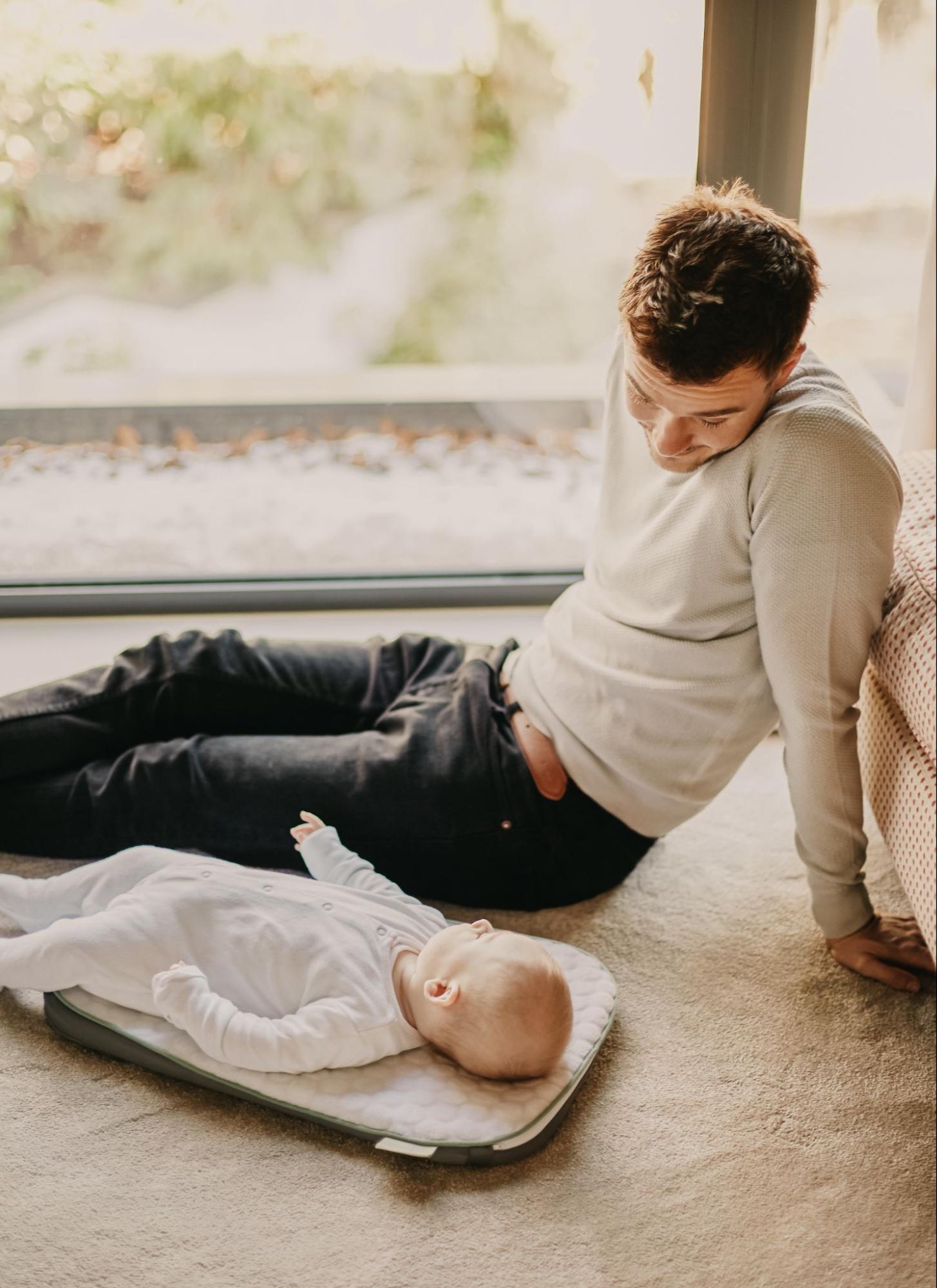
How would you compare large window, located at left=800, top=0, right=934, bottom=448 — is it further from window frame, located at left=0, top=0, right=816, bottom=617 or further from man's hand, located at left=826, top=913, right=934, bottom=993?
man's hand, located at left=826, top=913, right=934, bottom=993

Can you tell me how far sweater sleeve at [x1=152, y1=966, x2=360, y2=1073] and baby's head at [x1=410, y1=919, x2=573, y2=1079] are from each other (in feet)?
0.33

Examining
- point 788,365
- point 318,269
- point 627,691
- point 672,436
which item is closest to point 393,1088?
point 627,691

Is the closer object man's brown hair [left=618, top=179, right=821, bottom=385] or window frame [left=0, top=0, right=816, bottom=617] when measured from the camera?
man's brown hair [left=618, top=179, right=821, bottom=385]

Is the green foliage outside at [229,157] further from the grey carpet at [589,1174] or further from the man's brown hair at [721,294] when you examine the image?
the grey carpet at [589,1174]

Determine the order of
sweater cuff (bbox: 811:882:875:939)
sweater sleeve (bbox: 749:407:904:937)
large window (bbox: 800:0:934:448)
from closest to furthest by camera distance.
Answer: sweater sleeve (bbox: 749:407:904:937), sweater cuff (bbox: 811:882:875:939), large window (bbox: 800:0:934:448)

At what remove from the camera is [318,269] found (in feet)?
7.17

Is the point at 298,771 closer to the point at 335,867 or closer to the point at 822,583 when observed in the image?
the point at 335,867

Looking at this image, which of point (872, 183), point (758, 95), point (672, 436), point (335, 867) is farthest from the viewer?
point (872, 183)

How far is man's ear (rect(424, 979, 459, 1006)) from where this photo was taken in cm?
127

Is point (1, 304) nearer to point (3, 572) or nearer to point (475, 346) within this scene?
point (3, 572)

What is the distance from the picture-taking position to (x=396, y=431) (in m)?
2.43

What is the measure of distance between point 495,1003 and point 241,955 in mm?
311

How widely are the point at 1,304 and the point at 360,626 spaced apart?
36.0 inches

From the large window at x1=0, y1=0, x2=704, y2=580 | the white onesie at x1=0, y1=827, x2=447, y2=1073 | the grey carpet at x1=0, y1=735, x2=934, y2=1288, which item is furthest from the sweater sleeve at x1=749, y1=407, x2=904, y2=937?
the large window at x1=0, y1=0, x2=704, y2=580
